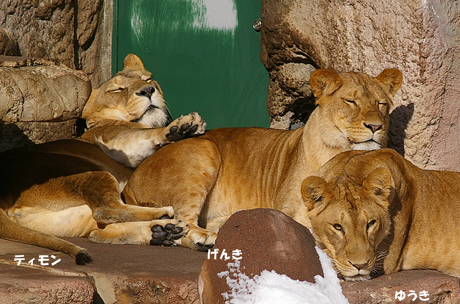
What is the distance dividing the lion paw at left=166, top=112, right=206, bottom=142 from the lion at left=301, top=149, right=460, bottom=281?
1331 mm

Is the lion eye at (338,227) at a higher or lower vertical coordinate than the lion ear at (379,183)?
lower

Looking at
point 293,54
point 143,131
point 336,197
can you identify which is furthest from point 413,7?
point 143,131

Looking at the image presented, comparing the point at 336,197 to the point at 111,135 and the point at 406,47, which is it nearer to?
the point at 406,47

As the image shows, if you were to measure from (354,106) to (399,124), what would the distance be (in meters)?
0.90

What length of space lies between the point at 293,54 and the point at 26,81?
3.07 m

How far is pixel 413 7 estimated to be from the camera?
16.2 feet

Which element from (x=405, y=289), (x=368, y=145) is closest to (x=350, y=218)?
(x=405, y=289)

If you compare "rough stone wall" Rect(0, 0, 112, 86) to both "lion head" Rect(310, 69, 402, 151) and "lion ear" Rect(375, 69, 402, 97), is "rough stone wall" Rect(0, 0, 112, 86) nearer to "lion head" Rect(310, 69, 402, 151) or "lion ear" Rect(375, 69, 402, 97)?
"lion head" Rect(310, 69, 402, 151)

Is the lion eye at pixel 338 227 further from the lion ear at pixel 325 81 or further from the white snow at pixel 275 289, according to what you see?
the lion ear at pixel 325 81

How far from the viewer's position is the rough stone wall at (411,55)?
16.3ft

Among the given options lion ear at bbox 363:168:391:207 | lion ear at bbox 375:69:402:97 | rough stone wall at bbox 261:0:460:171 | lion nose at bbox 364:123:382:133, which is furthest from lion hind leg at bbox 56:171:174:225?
rough stone wall at bbox 261:0:460:171

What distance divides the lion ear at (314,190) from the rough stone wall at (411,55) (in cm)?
175

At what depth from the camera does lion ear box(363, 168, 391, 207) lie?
3.61m

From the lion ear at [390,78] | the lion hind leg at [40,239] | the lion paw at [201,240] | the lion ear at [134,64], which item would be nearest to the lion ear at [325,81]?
the lion ear at [390,78]
